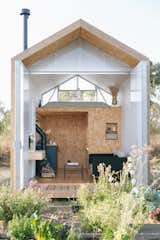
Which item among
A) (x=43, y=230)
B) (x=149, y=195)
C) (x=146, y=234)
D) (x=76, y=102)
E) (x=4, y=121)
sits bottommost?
(x=146, y=234)

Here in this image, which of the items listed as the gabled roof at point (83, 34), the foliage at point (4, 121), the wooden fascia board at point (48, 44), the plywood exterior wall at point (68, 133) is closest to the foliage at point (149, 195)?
the gabled roof at point (83, 34)

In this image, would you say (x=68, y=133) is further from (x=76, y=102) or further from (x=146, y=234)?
(x=146, y=234)

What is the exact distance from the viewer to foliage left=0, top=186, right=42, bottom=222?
647 cm

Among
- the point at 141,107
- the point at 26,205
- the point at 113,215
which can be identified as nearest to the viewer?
the point at 113,215

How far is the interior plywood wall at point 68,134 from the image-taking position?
653 inches

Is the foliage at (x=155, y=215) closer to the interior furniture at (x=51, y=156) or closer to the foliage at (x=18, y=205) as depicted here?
the foliage at (x=18, y=205)

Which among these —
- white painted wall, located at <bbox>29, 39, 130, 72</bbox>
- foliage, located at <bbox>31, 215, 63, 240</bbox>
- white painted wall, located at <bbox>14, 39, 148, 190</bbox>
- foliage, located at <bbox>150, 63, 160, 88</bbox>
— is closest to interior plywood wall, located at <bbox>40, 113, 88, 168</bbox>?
white painted wall, located at <bbox>14, 39, 148, 190</bbox>

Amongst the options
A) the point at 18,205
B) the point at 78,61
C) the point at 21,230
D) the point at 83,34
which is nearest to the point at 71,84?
the point at 78,61

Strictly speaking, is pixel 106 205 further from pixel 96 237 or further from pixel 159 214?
pixel 159 214

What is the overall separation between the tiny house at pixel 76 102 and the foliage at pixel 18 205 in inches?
107

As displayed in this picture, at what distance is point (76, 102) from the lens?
1555cm

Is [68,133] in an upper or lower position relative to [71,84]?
lower

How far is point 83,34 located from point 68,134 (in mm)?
6904

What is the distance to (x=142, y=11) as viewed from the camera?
591 inches
